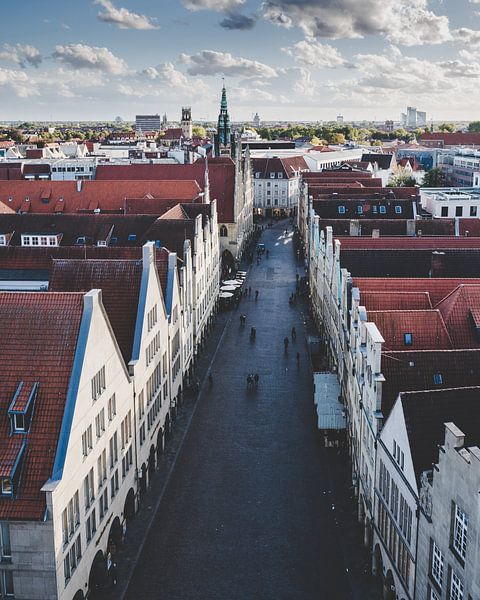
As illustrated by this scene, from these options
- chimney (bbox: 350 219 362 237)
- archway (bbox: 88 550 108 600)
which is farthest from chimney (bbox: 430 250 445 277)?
archway (bbox: 88 550 108 600)

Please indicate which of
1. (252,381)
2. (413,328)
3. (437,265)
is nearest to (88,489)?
(413,328)

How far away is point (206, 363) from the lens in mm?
72375

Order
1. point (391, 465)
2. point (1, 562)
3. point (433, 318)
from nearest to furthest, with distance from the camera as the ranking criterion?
point (1, 562) < point (391, 465) < point (433, 318)

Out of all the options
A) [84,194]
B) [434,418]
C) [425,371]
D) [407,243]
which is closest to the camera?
[434,418]

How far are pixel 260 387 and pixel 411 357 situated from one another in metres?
26.3

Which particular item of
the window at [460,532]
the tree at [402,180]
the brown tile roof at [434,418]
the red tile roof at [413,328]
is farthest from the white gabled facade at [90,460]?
the tree at [402,180]

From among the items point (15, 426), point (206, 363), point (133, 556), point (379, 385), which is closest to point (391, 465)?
point (379, 385)

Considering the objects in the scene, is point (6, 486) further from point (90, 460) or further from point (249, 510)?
point (249, 510)

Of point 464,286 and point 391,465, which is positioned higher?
point 464,286

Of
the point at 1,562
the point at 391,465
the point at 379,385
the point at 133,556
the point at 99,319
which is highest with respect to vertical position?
the point at 99,319

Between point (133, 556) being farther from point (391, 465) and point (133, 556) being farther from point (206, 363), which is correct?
point (206, 363)

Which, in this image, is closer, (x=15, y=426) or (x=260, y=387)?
(x=15, y=426)

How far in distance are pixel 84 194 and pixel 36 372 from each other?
78.3m

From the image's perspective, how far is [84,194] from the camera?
108688 mm
